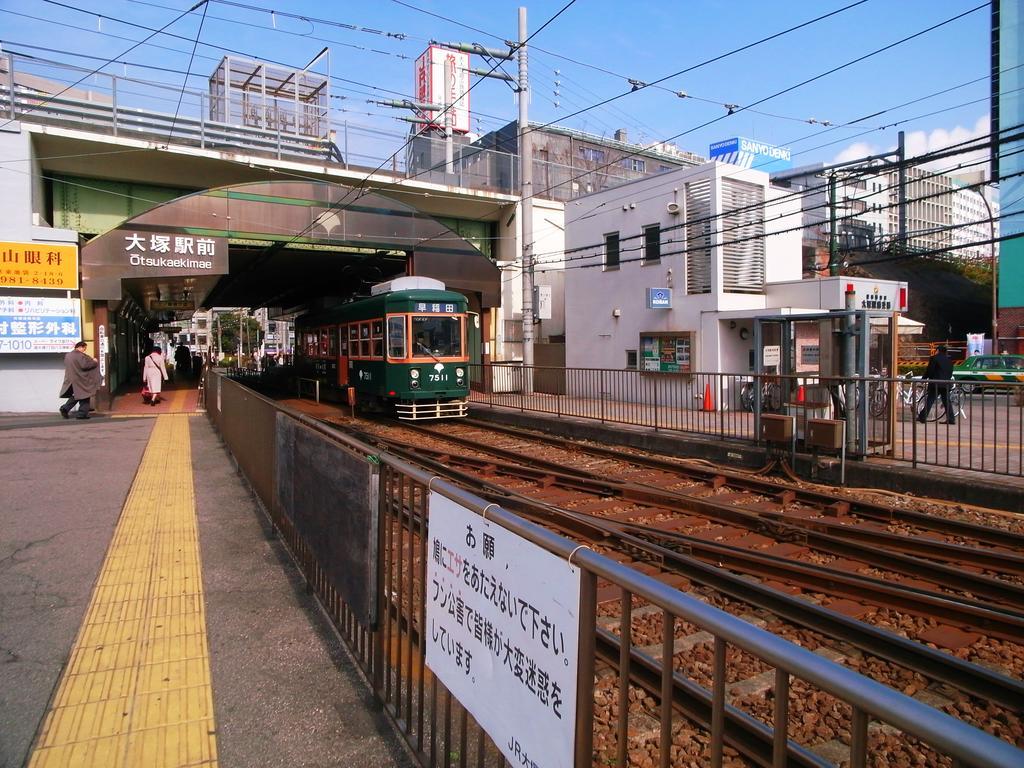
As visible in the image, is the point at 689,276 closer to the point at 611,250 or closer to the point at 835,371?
the point at 611,250

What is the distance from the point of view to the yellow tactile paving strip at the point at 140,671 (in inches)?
134

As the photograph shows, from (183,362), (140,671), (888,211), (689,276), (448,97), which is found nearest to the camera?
(140,671)

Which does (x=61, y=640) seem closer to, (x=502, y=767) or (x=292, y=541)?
(x=292, y=541)

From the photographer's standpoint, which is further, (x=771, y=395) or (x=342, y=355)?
(x=342, y=355)

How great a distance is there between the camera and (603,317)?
24812mm

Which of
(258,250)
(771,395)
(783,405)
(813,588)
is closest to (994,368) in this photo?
(771,395)

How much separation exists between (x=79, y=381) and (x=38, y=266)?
3.51 metres

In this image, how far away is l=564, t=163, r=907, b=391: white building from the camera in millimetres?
20969

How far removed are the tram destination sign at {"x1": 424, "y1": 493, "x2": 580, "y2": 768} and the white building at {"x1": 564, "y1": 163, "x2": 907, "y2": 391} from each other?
18131 mm

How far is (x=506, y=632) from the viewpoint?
2.42 m

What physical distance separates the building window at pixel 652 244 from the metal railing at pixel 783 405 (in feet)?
19.1

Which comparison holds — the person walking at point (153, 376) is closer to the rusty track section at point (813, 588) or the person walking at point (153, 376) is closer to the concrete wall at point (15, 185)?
the concrete wall at point (15, 185)

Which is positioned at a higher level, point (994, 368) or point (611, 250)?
point (611, 250)

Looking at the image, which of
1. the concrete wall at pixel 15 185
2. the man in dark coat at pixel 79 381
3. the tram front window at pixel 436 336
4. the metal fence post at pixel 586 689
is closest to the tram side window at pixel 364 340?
the tram front window at pixel 436 336
